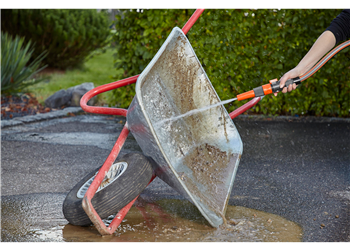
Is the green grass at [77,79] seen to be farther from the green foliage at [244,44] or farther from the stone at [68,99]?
the green foliage at [244,44]

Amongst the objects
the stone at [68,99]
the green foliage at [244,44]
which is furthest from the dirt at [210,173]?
the stone at [68,99]

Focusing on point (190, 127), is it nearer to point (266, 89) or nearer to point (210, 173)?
point (210, 173)

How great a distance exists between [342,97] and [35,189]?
490 centimetres

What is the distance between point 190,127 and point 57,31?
24.7ft

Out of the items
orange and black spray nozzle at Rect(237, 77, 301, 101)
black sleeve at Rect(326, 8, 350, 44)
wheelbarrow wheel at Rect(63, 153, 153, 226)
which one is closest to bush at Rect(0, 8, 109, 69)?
wheelbarrow wheel at Rect(63, 153, 153, 226)

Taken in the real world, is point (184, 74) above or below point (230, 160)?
above

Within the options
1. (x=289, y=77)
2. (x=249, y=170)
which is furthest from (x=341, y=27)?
(x=249, y=170)

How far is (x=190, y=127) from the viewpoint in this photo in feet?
9.52

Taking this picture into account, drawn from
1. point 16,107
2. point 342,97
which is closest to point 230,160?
point 342,97

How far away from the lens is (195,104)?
2938 millimetres

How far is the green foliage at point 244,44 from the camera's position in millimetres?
5656

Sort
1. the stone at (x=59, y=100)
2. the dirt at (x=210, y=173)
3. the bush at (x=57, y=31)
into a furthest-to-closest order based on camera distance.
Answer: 1. the bush at (x=57, y=31)
2. the stone at (x=59, y=100)
3. the dirt at (x=210, y=173)

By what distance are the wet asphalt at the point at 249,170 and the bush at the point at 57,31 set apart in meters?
4.38

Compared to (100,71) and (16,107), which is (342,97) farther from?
(100,71)
